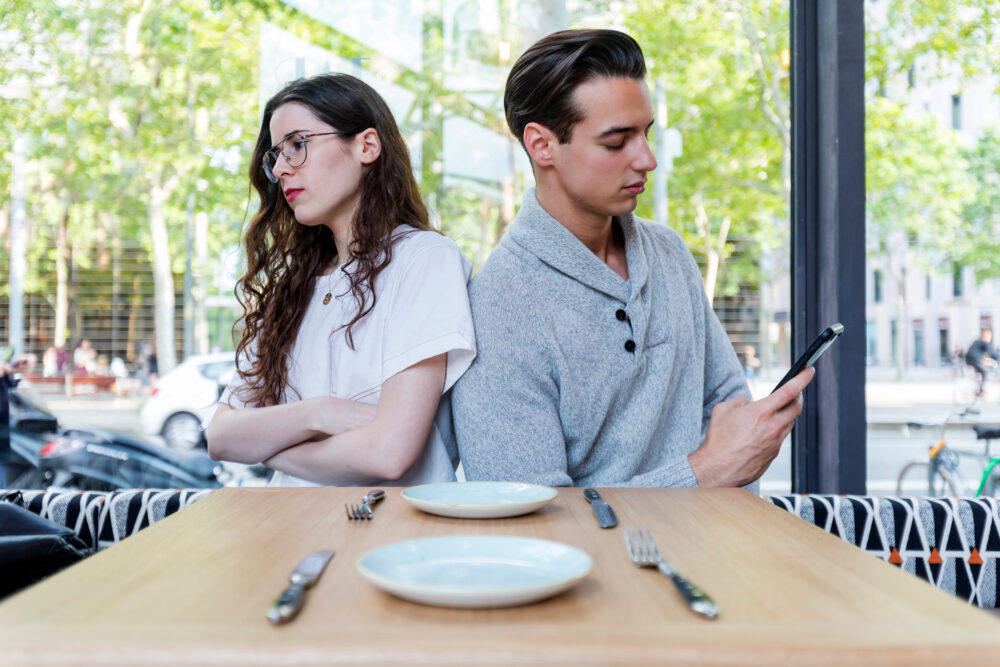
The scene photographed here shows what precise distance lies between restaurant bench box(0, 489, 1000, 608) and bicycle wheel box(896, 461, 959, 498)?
150 cm

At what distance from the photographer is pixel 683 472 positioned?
1697 millimetres

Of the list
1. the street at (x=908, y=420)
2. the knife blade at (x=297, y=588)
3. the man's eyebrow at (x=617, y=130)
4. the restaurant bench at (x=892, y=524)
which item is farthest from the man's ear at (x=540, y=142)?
the street at (x=908, y=420)

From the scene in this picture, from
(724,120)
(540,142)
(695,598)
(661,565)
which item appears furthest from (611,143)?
(724,120)

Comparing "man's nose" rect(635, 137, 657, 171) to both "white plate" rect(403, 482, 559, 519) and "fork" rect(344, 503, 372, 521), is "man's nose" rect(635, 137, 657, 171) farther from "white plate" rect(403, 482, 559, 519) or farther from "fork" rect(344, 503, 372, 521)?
→ "fork" rect(344, 503, 372, 521)

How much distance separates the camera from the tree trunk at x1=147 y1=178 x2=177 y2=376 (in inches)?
132

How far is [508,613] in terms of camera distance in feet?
2.42

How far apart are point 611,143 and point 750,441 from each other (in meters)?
0.65

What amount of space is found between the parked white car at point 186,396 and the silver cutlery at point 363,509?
2.21 m

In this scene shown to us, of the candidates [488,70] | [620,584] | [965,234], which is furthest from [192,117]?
[620,584]

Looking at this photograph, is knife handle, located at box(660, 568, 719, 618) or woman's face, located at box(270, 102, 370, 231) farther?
woman's face, located at box(270, 102, 370, 231)

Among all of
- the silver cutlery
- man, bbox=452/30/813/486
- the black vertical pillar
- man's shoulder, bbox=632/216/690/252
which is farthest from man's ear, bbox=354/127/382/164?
the black vertical pillar

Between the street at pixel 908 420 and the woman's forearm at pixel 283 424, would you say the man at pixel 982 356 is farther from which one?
the woman's forearm at pixel 283 424

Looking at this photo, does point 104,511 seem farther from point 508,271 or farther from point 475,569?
point 475,569

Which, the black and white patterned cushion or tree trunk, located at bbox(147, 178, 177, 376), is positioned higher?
tree trunk, located at bbox(147, 178, 177, 376)
